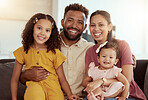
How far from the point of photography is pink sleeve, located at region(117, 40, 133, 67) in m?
1.67

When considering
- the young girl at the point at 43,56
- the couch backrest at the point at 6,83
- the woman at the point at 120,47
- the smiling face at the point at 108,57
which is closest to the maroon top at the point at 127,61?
the woman at the point at 120,47

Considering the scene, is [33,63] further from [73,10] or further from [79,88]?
[73,10]

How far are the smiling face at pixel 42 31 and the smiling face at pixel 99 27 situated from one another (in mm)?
399

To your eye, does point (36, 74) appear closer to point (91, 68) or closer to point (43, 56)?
point (43, 56)

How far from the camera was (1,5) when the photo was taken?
441cm

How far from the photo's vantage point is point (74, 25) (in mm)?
2150

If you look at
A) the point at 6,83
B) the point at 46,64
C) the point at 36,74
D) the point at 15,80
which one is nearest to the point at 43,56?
the point at 46,64

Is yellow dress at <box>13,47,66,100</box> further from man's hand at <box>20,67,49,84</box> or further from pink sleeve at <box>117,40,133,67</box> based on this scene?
pink sleeve at <box>117,40,133,67</box>

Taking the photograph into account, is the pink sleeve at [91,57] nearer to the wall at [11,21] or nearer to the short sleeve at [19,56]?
the short sleeve at [19,56]

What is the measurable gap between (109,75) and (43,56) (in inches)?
23.9

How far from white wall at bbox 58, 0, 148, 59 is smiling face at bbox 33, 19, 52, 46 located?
11.7 feet

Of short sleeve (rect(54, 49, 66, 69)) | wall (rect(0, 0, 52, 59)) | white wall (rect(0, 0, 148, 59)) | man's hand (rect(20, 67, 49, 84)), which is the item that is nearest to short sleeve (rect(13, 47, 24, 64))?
man's hand (rect(20, 67, 49, 84))

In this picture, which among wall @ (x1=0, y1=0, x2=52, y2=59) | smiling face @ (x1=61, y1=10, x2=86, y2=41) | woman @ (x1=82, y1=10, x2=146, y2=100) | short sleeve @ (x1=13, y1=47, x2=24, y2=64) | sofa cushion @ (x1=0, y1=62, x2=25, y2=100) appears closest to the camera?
woman @ (x1=82, y1=10, x2=146, y2=100)

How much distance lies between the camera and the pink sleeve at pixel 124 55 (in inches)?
65.8
